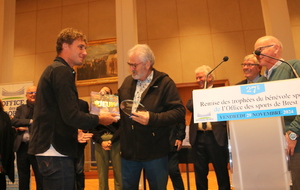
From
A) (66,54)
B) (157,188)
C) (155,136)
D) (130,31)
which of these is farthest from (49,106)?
(130,31)

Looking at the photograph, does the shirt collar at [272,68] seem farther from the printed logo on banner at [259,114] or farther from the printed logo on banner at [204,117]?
the printed logo on banner at [204,117]

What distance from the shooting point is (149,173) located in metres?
2.06

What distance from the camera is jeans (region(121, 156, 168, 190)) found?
6.70 feet

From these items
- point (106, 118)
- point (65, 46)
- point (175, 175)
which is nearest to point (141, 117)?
point (106, 118)

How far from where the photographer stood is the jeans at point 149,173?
2041mm

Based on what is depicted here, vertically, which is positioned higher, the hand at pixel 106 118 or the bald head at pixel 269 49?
the bald head at pixel 269 49

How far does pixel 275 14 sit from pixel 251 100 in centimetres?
386

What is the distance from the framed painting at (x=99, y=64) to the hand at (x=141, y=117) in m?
6.41

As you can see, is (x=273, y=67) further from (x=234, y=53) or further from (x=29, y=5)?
(x=29, y=5)

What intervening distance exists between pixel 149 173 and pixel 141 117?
0.44m

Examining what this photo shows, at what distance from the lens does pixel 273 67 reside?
221cm

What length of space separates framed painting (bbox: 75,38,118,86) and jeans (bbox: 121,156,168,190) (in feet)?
20.7

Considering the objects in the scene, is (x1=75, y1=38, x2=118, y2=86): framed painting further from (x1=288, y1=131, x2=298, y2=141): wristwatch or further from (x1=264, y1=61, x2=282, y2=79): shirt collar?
(x1=288, y1=131, x2=298, y2=141): wristwatch

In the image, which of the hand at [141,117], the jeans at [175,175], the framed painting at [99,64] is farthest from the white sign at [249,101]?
the framed painting at [99,64]
